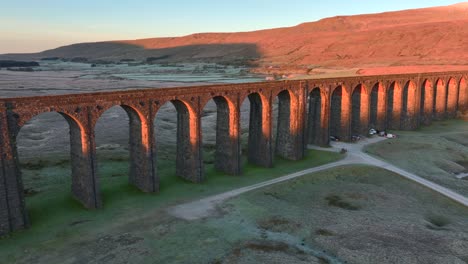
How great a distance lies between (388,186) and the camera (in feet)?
131

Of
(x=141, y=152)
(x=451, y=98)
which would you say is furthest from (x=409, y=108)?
(x=141, y=152)

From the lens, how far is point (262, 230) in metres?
29.1

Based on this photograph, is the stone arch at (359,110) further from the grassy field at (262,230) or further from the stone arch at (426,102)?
the grassy field at (262,230)

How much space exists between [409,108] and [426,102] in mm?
6654

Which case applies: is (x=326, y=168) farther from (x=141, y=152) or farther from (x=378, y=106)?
(x=378, y=106)

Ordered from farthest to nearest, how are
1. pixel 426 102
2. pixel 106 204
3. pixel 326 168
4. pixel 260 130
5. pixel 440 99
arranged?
1. pixel 440 99
2. pixel 426 102
3. pixel 260 130
4. pixel 326 168
5. pixel 106 204

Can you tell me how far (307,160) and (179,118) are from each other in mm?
18418

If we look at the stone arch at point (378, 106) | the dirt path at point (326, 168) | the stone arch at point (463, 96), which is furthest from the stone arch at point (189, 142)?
the stone arch at point (463, 96)

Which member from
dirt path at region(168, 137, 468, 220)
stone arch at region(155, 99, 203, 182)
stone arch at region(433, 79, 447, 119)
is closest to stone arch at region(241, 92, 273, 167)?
dirt path at region(168, 137, 468, 220)

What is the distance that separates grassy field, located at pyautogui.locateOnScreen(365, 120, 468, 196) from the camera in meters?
43.4

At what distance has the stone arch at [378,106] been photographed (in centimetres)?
6269

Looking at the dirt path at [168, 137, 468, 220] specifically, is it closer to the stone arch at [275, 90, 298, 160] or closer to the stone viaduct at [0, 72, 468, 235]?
the stone viaduct at [0, 72, 468, 235]

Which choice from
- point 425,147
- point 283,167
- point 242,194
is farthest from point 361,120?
point 242,194

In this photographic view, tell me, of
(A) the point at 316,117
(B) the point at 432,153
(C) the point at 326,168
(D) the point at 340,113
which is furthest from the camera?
(D) the point at 340,113
